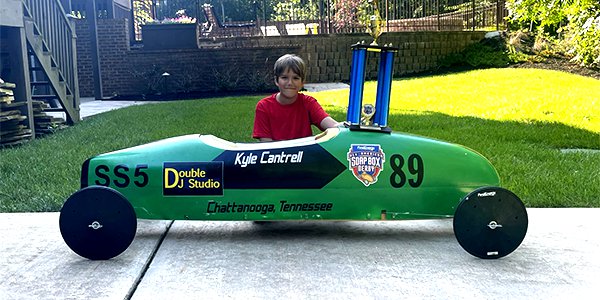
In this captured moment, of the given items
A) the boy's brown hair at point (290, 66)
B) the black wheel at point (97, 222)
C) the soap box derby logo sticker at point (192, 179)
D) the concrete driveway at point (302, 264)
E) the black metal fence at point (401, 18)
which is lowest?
the concrete driveway at point (302, 264)

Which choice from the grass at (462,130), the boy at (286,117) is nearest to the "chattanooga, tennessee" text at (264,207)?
the boy at (286,117)

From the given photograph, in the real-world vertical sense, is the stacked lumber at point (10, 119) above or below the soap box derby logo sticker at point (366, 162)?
below

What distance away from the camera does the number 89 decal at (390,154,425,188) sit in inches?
130

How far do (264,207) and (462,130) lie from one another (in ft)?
15.6

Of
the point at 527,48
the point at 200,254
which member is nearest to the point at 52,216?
the point at 200,254

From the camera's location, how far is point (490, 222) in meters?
3.08

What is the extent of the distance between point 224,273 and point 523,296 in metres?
1.30

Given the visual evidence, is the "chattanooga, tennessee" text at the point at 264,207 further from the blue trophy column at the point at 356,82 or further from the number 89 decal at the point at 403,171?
the blue trophy column at the point at 356,82

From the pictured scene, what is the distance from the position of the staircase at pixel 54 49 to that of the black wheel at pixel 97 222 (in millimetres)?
5683

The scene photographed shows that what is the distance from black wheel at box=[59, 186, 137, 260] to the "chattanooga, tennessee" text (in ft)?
1.40

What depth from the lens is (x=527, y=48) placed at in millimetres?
17406

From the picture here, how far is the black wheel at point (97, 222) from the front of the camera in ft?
10.1

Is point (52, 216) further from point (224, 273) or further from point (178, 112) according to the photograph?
point (178, 112)

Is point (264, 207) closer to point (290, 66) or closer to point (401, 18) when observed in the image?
point (290, 66)
